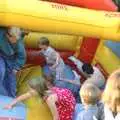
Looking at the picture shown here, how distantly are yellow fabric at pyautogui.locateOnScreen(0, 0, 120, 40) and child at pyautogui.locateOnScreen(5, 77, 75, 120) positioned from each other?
49 cm

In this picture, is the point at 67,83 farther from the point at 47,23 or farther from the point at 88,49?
the point at 47,23

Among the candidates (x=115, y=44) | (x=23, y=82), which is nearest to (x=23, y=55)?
(x=23, y=82)

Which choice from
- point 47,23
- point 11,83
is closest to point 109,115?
point 47,23

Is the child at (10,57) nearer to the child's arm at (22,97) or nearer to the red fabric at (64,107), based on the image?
the child's arm at (22,97)

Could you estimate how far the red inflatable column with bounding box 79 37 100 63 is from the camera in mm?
5586

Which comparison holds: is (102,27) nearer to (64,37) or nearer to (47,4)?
(47,4)

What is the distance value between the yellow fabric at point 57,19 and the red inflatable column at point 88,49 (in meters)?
0.64

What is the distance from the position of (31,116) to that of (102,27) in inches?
37.2

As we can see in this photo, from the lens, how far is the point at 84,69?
211 inches

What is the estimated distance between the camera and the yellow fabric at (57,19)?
4730mm

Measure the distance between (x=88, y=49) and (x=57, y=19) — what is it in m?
0.89

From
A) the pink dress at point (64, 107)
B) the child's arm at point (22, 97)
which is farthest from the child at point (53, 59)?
the pink dress at point (64, 107)

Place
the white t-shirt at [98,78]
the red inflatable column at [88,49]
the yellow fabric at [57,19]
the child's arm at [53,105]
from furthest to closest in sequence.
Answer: the red inflatable column at [88,49] < the white t-shirt at [98,78] < the yellow fabric at [57,19] < the child's arm at [53,105]

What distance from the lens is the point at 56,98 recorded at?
4.47 metres
